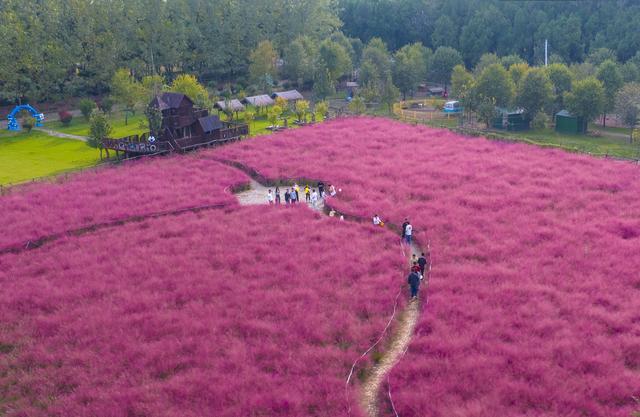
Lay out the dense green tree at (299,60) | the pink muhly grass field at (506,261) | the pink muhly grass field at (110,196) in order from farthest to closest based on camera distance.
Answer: the dense green tree at (299,60) < the pink muhly grass field at (110,196) < the pink muhly grass field at (506,261)


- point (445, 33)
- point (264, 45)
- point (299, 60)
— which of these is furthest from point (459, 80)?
point (445, 33)

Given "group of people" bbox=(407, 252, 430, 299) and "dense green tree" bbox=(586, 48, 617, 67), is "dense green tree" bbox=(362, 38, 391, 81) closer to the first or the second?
"dense green tree" bbox=(586, 48, 617, 67)

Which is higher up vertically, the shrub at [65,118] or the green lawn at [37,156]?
the shrub at [65,118]

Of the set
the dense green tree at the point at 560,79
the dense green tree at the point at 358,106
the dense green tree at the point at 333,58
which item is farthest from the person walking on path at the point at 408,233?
the dense green tree at the point at 333,58

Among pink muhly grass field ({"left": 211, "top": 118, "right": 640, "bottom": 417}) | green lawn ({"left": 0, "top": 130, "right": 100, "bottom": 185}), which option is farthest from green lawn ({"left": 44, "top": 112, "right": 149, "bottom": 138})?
pink muhly grass field ({"left": 211, "top": 118, "right": 640, "bottom": 417})

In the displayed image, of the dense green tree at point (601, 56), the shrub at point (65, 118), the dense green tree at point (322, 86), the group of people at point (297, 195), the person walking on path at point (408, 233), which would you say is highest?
the dense green tree at point (601, 56)

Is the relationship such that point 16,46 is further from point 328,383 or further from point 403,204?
point 328,383

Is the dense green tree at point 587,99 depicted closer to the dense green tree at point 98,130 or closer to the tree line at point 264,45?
the tree line at point 264,45
